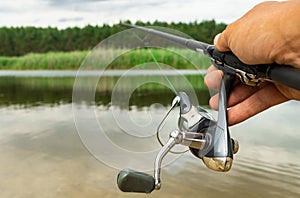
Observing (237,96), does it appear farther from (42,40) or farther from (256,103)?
(42,40)

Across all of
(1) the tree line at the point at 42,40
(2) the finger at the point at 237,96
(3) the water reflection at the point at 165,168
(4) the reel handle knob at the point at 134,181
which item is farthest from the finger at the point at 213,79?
(1) the tree line at the point at 42,40

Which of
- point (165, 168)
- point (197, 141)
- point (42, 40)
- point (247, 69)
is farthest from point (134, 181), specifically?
point (42, 40)

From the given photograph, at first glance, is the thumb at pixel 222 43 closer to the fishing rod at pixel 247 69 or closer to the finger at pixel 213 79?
the fishing rod at pixel 247 69

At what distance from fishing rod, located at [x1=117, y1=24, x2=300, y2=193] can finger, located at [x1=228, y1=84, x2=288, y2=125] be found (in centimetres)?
6

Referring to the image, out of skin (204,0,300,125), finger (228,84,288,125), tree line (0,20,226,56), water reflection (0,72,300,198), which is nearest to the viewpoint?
skin (204,0,300,125)

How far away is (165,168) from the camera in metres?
2.79

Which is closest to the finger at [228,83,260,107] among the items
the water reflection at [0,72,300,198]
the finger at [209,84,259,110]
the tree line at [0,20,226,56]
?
the finger at [209,84,259,110]

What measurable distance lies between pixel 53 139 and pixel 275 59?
3.20m

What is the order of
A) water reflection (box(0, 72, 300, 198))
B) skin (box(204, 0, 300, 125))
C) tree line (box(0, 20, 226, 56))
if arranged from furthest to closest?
tree line (box(0, 20, 226, 56)) < water reflection (box(0, 72, 300, 198)) < skin (box(204, 0, 300, 125))

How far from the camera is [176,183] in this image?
2549mm

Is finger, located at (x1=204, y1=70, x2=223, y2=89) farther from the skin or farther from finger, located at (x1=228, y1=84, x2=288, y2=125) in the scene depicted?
the skin

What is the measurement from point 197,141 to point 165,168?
1937 mm

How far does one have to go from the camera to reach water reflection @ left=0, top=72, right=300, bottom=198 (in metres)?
2.45

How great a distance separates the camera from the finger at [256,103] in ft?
3.29
